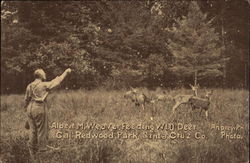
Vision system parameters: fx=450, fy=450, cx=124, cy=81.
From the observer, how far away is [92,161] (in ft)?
19.9

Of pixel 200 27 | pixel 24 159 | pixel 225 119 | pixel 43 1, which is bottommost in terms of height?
pixel 24 159

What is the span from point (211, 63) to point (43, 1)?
2899mm

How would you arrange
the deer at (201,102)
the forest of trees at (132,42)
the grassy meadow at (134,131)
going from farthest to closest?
the forest of trees at (132,42) → the deer at (201,102) → the grassy meadow at (134,131)

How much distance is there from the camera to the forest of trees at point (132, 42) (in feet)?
20.9

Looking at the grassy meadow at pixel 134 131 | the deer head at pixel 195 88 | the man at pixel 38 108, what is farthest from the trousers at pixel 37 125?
the deer head at pixel 195 88

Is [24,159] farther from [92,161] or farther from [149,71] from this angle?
[149,71]

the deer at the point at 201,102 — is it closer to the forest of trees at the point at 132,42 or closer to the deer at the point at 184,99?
the deer at the point at 184,99

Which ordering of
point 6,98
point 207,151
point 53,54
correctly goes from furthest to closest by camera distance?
point 6,98, point 53,54, point 207,151

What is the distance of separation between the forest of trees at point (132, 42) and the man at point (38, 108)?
0.47 metres

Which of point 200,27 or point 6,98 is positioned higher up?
point 200,27

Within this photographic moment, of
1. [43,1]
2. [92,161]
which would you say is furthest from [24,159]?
[43,1]

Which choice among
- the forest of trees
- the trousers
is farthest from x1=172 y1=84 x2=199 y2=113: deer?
the trousers

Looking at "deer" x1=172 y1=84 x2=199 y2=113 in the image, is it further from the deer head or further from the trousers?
the trousers

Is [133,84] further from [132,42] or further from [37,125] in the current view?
[37,125]
